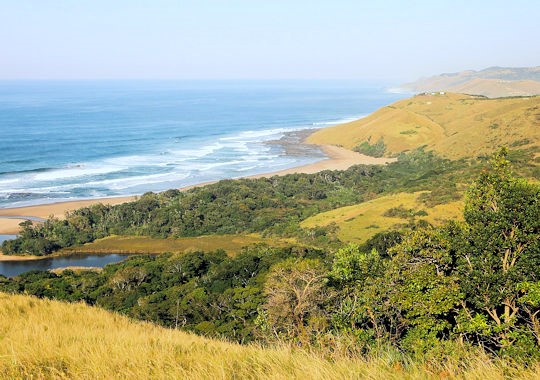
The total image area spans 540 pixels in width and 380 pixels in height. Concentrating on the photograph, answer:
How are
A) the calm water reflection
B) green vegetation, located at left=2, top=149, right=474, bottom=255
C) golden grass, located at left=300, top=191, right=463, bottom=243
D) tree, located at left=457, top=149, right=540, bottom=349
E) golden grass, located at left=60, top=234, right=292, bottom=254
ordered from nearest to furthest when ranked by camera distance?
→ 1. tree, located at left=457, top=149, right=540, bottom=349
2. the calm water reflection
3. golden grass, located at left=300, top=191, right=463, bottom=243
4. golden grass, located at left=60, top=234, right=292, bottom=254
5. green vegetation, located at left=2, top=149, right=474, bottom=255

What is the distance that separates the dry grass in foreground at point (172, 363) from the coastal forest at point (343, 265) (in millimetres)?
111

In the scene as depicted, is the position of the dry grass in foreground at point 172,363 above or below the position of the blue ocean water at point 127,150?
above

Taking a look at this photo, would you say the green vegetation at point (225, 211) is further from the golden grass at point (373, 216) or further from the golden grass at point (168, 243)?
the golden grass at point (373, 216)

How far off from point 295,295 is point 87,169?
231 feet

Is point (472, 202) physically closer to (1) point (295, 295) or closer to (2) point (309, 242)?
(1) point (295, 295)

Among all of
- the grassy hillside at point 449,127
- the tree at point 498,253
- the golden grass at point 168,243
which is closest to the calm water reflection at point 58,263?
the golden grass at point 168,243

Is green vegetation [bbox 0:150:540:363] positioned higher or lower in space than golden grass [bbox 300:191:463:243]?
higher

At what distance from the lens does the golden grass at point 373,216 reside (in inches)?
1753

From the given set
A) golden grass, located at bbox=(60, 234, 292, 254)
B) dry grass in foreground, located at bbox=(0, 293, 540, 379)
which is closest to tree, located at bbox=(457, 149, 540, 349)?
dry grass in foreground, located at bbox=(0, 293, 540, 379)

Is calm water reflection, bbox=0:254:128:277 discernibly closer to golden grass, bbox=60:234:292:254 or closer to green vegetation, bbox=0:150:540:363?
golden grass, bbox=60:234:292:254

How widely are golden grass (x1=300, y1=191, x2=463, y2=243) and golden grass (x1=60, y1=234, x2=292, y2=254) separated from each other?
19.9 ft

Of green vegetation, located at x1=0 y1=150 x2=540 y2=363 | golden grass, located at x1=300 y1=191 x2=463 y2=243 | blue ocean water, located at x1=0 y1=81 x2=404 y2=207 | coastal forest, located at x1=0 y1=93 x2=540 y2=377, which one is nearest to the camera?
green vegetation, located at x1=0 y1=150 x2=540 y2=363

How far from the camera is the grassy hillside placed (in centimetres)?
7431

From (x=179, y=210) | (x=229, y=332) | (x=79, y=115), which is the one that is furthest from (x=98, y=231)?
(x=79, y=115)
